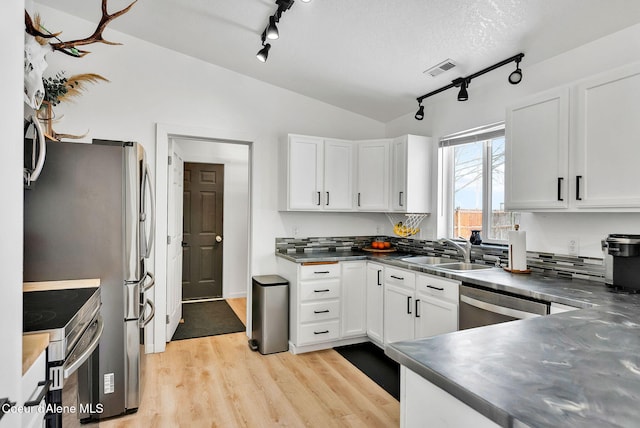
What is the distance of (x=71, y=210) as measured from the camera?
214cm

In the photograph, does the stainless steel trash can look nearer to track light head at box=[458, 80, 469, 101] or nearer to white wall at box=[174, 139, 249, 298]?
white wall at box=[174, 139, 249, 298]

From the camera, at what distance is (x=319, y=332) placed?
3449 mm

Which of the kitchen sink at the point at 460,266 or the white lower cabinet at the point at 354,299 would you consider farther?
the white lower cabinet at the point at 354,299

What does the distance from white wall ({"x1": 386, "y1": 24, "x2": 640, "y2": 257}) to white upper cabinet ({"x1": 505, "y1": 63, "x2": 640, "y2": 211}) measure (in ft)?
0.41

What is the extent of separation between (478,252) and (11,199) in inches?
125

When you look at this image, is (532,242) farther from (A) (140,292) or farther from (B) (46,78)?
(B) (46,78)

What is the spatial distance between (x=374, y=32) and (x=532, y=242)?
201 centimetres

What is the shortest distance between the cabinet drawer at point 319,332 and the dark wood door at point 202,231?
2378 mm

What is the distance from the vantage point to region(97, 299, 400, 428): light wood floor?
7.60 feet

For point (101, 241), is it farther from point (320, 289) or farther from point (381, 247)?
point (381, 247)

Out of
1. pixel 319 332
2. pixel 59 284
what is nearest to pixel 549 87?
pixel 319 332

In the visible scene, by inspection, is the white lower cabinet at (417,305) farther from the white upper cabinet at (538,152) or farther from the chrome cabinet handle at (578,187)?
the chrome cabinet handle at (578,187)

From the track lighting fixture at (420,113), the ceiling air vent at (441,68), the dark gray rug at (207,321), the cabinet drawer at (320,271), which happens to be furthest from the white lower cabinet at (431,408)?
the dark gray rug at (207,321)

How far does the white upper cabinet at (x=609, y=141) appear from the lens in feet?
6.29
